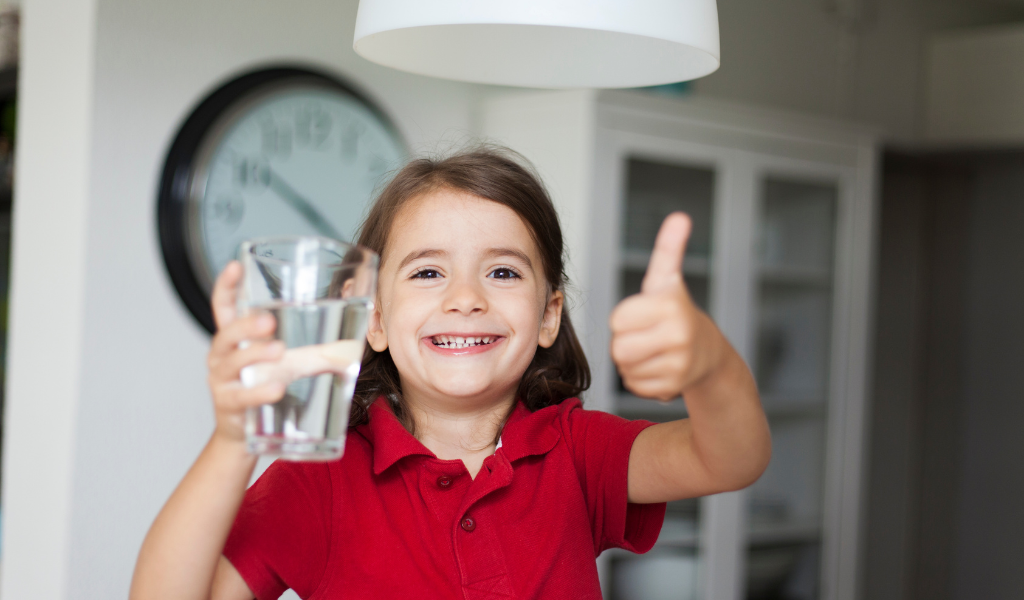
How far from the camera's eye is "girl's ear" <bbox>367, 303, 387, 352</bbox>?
100cm

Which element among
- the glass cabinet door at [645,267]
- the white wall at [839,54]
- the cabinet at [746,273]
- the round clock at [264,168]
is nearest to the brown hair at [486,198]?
the round clock at [264,168]

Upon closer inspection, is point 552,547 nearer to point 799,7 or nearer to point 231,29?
point 231,29

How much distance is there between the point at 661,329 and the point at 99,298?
1.42 meters

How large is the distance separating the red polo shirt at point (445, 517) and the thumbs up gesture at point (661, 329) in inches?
14.1

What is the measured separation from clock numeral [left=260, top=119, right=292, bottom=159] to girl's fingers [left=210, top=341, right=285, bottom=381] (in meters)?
1.36

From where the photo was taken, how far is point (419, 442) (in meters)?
0.91

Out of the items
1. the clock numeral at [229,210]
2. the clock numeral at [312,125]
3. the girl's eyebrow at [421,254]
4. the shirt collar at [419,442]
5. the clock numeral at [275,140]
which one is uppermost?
the clock numeral at [312,125]

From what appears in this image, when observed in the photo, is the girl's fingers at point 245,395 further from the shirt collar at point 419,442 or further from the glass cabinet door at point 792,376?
the glass cabinet door at point 792,376

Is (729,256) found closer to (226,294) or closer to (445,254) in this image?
(445,254)

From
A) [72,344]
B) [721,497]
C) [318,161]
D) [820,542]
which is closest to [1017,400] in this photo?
[820,542]

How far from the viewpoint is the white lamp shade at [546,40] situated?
0.67 metres

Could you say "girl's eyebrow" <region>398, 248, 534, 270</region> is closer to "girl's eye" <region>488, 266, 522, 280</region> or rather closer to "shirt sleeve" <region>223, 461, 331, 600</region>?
"girl's eye" <region>488, 266, 522, 280</region>

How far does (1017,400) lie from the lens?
2.76 meters

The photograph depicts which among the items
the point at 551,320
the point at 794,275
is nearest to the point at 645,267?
the point at 794,275
